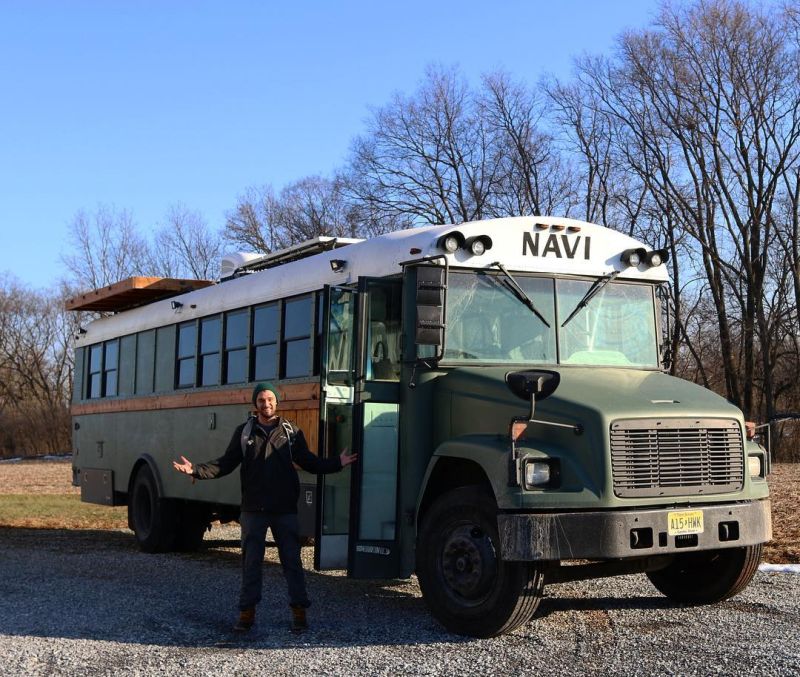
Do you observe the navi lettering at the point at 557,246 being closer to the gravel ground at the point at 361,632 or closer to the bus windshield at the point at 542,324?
the bus windshield at the point at 542,324

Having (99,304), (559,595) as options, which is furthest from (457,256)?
(99,304)

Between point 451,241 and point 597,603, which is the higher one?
point 451,241

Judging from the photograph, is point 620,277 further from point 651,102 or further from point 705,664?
point 651,102

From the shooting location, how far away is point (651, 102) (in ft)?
113

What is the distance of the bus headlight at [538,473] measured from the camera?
22.3 feet

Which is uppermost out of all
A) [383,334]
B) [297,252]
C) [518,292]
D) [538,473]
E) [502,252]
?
[297,252]

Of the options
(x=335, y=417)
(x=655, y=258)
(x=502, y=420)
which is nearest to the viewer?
(x=502, y=420)

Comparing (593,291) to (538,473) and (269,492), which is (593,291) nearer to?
(538,473)

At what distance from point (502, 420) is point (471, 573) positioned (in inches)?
40.1

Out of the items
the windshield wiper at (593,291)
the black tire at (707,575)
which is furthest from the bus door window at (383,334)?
the black tire at (707,575)

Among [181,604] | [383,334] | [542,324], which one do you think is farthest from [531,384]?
[181,604]

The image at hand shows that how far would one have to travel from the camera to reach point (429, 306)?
7.46 m

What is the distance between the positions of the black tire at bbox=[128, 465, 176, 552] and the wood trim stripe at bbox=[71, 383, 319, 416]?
2.63 feet

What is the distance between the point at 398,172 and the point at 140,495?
2687 centimetres
